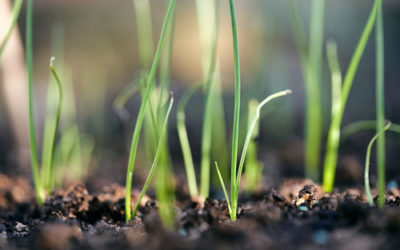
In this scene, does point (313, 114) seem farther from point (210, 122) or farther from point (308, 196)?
point (308, 196)

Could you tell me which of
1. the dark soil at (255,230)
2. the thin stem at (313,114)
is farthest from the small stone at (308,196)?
the thin stem at (313,114)

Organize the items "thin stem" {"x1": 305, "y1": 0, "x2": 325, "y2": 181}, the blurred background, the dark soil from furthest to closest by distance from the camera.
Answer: the blurred background < "thin stem" {"x1": 305, "y1": 0, "x2": 325, "y2": 181} < the dark soil

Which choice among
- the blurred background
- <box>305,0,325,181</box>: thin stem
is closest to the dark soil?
<box>305,0,325,181</box>: thin stem

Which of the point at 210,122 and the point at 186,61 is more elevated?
the point at 186,61

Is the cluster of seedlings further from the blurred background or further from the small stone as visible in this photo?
the blurred background

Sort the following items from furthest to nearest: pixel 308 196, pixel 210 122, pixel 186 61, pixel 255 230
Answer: pixel 186 61 < pixel 210 122 < pixel 308 196 < pixel 255 230

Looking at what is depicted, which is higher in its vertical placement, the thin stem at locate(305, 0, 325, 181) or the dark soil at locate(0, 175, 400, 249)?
the thin stem at locate(305, 0, 325, 181)

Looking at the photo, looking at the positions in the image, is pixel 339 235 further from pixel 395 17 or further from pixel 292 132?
pixel 395 17

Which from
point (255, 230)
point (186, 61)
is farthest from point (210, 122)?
point (186, 61)

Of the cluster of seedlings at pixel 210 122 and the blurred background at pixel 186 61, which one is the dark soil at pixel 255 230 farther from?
the blurred background at pixel 186 61
